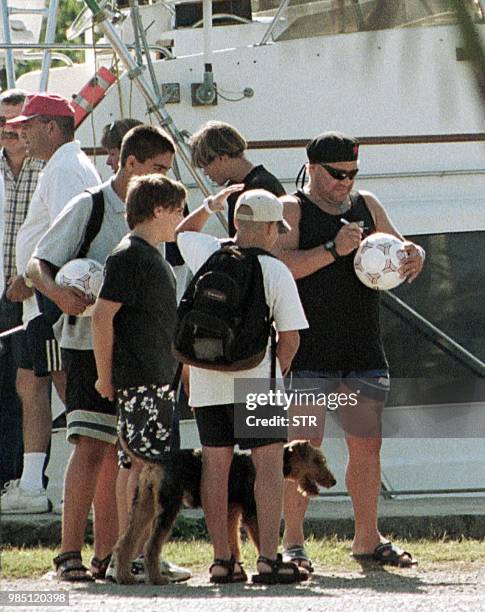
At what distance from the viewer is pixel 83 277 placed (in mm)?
5348

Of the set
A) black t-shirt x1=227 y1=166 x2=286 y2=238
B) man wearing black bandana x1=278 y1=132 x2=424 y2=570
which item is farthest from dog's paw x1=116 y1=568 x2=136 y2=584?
black t-shirt x1=227 y1=166 x2=286 y2=238

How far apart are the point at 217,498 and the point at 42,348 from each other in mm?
1814

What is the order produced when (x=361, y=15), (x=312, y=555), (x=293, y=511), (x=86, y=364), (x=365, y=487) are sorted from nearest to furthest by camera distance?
(x=361, y=15) → (x=86, y=364) → (x=293, y=511) → (x=365, y=487) → (x=312, y=555)

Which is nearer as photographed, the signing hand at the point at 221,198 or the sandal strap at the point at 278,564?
the sandal strap at the point at 278,564

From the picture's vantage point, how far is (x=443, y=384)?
762cm

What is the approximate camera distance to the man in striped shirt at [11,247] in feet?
24.0

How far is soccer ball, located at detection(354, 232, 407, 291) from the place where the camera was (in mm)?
5754

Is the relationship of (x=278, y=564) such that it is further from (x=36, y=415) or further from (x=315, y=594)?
(x=36, y=415)

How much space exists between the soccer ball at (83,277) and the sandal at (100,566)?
3.31 feet

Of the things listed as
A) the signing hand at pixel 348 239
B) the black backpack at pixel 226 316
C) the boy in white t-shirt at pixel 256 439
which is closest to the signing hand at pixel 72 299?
the black backpack at pixel 226 316

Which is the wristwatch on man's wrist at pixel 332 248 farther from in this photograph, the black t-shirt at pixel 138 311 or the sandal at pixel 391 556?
the sandal at pixel 391 556

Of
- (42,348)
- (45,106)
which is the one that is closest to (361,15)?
(45,106)

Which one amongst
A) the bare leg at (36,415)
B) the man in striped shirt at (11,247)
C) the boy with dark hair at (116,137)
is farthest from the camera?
the man in striped shirt at (11,247)

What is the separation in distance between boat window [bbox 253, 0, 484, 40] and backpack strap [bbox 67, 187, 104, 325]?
4.40 metres
